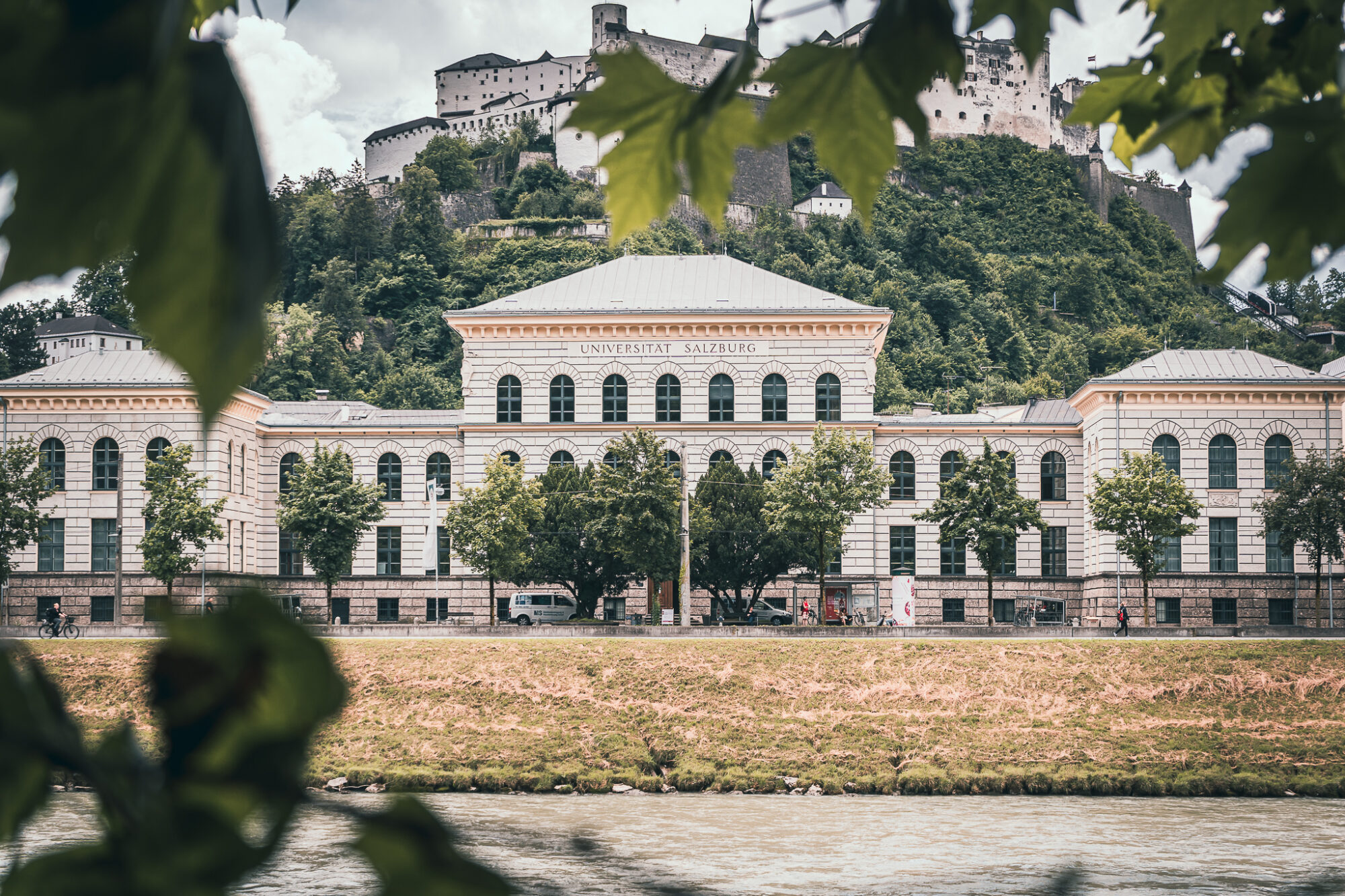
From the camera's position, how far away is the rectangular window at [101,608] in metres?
45.1

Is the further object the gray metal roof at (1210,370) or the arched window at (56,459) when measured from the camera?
the arched window at (56,459)

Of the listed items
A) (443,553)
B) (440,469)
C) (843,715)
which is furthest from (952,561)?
(843,715)

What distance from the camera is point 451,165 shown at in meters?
104

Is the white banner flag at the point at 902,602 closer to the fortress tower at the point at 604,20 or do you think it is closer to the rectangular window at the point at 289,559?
the rectangular window at the point at 289,559

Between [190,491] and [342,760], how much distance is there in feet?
74.5

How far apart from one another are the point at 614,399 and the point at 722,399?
13.0 feet

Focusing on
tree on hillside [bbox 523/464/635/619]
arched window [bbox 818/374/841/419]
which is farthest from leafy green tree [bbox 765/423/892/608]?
tree on hillside [bbox 523/464/635/619]

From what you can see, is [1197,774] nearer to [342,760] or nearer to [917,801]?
[917,801]

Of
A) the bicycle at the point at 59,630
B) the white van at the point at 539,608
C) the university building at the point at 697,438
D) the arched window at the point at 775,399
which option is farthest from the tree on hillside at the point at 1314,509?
the bicycle at the point at 59,630

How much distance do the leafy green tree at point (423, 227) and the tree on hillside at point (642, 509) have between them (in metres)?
55.9

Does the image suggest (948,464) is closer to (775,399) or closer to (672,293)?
(775,399)

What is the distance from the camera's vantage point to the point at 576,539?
139 ft

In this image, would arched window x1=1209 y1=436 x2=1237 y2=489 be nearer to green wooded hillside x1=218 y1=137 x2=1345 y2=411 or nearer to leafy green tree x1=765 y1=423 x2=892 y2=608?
leafy green tree x1=765 y1=423 x2=892 y2=608

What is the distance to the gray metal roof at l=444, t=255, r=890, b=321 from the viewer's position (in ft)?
150
